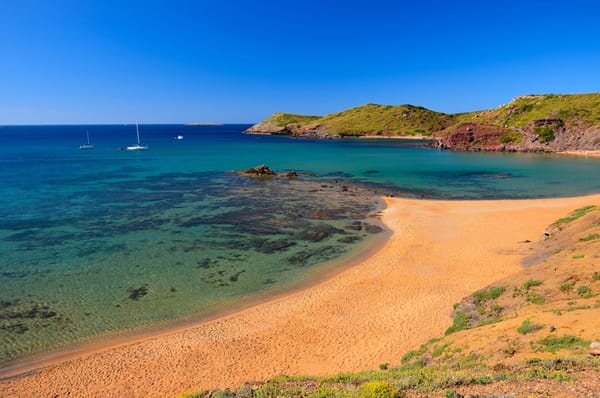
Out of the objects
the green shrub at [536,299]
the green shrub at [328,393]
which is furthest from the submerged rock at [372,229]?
the green shrub at [328,393]

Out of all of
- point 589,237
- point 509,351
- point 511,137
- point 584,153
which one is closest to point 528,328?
point 509,351

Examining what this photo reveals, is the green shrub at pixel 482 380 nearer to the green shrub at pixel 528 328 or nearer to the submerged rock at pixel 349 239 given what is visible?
the green shrub at pixel 528 328

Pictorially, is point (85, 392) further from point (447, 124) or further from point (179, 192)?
point (447, 124)

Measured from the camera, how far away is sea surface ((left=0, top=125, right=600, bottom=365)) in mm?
21672

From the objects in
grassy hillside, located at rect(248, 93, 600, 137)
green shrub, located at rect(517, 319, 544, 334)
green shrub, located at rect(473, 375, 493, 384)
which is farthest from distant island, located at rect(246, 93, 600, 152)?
green shrub, located at rect(473, 375, 493, 384)

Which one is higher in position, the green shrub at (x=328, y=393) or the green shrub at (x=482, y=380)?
the green shrub at (x=482, y=380)

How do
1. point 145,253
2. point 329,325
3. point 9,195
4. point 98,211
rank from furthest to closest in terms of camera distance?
point 9,195 → point 98,211 → point 145,253 → point 329,325

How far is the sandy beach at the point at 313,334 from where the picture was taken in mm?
15508

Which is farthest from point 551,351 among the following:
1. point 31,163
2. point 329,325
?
point 31,163

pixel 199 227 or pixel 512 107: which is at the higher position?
pixel 512 107

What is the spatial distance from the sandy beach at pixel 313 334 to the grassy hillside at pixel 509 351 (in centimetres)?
218

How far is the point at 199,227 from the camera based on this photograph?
37.8m

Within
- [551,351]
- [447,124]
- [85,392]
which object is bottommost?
[85,392]

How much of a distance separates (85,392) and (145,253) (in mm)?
16314
